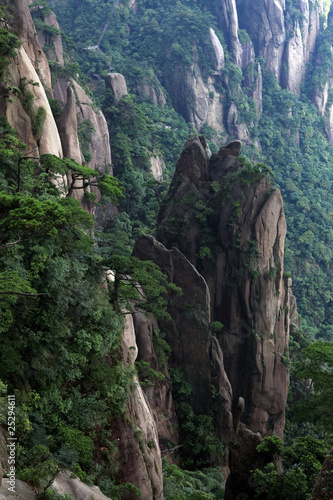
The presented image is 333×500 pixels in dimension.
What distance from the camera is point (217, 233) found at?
27.1 metres

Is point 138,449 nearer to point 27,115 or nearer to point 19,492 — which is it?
point 19,492

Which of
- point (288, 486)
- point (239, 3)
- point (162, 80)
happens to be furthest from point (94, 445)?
point (239, 3)

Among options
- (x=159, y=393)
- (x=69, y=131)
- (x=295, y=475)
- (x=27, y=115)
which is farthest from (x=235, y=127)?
(x=295, y=475)

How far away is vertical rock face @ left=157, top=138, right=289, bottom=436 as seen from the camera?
25.1 metres

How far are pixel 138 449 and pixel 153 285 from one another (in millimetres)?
6873

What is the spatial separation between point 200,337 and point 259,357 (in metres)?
4.32

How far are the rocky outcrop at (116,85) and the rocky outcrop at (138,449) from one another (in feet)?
121

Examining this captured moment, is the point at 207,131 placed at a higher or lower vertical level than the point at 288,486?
higher

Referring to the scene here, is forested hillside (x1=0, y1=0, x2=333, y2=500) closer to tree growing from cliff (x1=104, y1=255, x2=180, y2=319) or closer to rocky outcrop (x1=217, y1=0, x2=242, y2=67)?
tree growing from cliff (x1=104, y1=255, x2=180, y2=319)

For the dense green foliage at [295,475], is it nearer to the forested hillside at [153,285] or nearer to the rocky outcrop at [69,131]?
the forested hillside at [153,285]

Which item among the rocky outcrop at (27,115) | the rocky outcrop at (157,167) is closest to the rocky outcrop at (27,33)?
the rocky outcrop at (27,115)

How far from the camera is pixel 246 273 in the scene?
83.1 ft

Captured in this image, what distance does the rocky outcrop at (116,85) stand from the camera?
45156 millimetres

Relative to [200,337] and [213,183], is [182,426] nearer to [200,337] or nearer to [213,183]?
[200,337]
